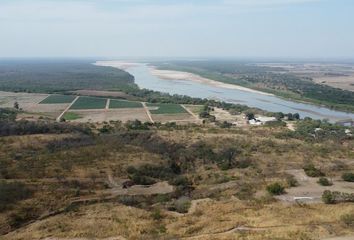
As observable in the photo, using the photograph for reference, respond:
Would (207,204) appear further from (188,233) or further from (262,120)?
(262,120)

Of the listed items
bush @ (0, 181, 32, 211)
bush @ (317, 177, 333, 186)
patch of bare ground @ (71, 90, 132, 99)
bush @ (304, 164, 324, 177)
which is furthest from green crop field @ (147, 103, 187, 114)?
bush @ (0, 181, 32, 211)

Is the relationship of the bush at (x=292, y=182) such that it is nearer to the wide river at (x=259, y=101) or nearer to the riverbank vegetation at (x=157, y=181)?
the riverbank vegetation at (x=157, y=181)

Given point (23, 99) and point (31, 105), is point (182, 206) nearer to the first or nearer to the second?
point (31, 105)

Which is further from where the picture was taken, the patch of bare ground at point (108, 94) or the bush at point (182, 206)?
the patch of bare ground at point (108, 94)

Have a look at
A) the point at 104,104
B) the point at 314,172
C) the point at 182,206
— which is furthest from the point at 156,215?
the point at 104,104

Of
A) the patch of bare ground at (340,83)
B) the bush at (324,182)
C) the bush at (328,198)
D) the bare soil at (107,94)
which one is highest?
the bush at (328,198)

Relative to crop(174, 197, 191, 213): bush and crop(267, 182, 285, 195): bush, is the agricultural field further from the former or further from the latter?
crop(267, 182, 285, 195): bush

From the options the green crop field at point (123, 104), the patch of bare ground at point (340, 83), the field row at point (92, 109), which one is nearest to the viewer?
the field row at point (92, 109)

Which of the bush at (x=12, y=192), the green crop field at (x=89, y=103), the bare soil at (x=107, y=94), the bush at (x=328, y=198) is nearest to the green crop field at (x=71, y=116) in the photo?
the green crop field at (x=89, y=103)
